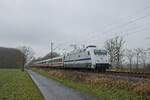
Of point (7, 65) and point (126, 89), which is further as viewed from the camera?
point (7, 65)

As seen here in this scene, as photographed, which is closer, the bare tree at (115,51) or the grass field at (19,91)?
the grass field at (19,91)

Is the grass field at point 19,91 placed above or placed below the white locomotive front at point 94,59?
below

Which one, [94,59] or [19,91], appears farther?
[94,59]

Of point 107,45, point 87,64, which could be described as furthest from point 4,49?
point 87,64

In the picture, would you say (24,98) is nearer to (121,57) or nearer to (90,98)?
(90,98)

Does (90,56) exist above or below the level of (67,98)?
above

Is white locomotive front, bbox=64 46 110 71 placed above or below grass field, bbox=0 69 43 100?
above

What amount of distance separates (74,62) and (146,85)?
30100 millimetres

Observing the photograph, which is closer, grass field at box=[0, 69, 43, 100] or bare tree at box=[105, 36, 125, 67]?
grass field at box=[0, 69, 43, 100]

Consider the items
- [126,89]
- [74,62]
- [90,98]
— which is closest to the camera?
[90,98]

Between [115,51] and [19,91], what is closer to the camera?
[19,91]

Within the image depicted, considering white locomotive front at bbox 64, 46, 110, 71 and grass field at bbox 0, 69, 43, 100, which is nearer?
grass field at bbox 0, 69, 43, 100

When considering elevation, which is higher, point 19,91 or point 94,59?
point 94,59

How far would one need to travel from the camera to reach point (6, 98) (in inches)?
610
